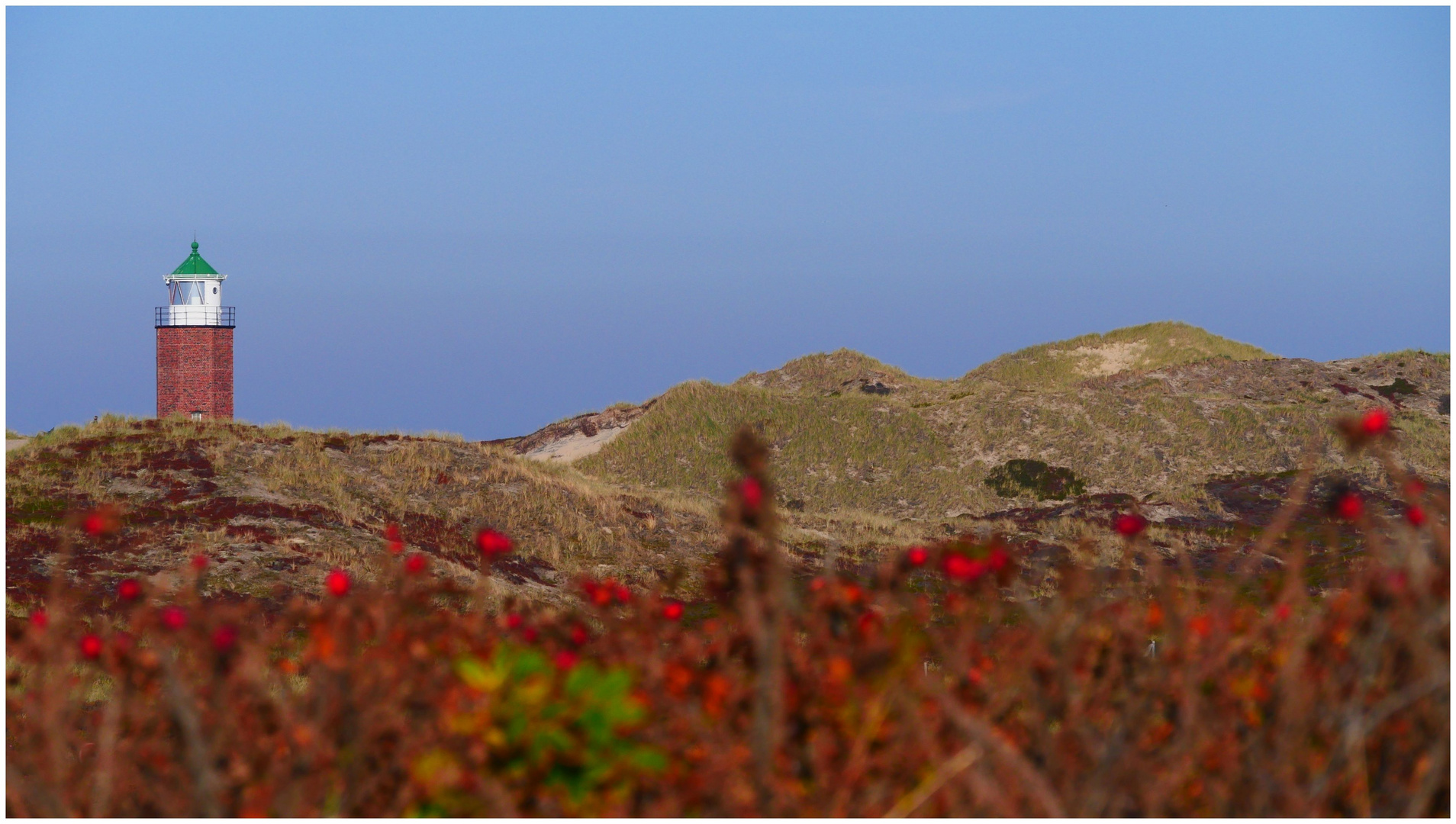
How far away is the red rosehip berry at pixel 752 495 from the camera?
2.96 m

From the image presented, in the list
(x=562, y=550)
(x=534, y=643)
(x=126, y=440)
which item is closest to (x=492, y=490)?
(x=562, y=550)

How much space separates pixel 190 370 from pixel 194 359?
0.38 metres

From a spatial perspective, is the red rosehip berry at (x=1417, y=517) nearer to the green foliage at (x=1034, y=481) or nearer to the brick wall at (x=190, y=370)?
the green foliage at (x=1034, y=481)

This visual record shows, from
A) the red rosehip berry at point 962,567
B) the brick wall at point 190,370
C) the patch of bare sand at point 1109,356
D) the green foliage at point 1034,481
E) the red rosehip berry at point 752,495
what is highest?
the patch of bare sand at point 1109,356

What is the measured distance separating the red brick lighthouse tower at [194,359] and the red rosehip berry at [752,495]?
41.1 meters

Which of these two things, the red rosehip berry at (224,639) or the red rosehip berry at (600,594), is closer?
the red rosehip berry at (224,639)

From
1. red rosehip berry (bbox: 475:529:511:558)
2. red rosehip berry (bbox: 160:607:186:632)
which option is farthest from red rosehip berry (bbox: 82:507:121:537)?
red rosehip berry (bbox: 475:529:511:558)

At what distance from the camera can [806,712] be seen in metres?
3.80

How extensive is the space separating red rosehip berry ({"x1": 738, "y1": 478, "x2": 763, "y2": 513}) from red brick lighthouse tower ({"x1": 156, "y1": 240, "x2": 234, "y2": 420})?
41098mm

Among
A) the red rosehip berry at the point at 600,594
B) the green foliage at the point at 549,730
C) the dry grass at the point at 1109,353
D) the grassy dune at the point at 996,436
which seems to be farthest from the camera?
the dry grass at the point at 1109,353

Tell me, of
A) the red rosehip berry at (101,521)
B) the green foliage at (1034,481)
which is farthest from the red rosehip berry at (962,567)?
the green foliage at (1034,481)

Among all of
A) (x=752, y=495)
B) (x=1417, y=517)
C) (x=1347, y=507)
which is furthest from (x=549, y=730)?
(x=1417, y=517)

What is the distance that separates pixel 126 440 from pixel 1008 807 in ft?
73.6

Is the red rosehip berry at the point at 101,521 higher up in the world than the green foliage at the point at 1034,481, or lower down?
lower down
